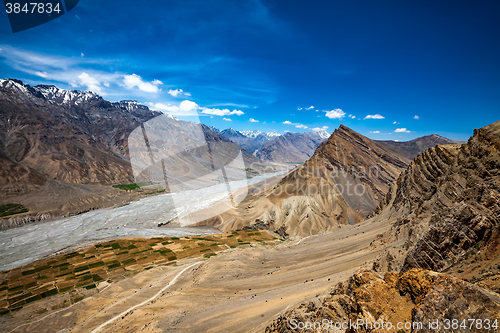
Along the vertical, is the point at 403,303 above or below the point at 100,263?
above

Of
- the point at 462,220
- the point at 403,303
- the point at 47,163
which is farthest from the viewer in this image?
the point at 47,163

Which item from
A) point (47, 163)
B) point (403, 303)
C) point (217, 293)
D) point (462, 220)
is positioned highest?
point (47, 163)

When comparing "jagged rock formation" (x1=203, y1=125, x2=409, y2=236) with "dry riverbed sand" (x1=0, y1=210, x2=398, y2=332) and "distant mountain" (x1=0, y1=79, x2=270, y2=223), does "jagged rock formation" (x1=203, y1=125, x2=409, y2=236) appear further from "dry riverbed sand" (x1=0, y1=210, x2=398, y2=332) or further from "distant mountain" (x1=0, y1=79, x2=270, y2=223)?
"distant mountain" (x1=0, y1=79, x2=270, y2=223)

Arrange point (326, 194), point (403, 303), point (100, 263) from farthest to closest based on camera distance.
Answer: point (326, 194), point (100, 263), point (403, 303)

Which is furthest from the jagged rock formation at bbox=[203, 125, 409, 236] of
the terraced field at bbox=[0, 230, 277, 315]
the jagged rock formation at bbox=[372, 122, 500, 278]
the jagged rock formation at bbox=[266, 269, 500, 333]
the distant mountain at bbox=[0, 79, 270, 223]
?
the distant mountain at bbox=[0, 79, 270, 223]

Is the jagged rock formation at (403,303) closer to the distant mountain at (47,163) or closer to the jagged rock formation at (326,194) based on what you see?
the jagged rock formation at (326,194)

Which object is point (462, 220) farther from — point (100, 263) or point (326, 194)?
point (326, 194)

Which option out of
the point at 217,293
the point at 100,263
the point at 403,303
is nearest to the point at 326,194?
the point at 217,293
